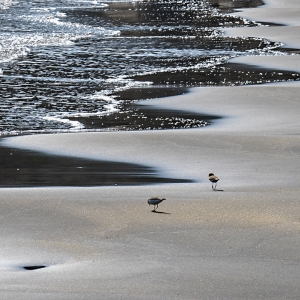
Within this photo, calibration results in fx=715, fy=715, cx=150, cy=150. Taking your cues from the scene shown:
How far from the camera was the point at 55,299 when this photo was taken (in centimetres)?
492

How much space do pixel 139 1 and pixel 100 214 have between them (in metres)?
37.1

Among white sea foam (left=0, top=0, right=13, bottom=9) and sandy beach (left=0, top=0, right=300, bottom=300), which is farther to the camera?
white sea foam (left=0, top=0, right=13, bottom=9)

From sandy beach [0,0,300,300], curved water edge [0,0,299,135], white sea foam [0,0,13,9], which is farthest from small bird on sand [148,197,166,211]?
white sea foam [0,0,13,9]

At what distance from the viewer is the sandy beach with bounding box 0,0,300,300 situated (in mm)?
5203

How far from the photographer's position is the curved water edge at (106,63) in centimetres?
1333

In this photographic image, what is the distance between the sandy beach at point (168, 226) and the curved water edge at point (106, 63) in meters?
2.37

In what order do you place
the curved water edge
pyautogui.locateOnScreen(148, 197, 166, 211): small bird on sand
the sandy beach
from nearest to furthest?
1. the sandy beach
2. pyautogui.locateOnScreen(148, 197, 166, 211): small bird on sand
3. the curved water edge

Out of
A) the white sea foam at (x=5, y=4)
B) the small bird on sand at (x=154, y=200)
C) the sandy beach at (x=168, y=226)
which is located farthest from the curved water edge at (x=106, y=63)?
the small bird on sand at (x=154, y=200)

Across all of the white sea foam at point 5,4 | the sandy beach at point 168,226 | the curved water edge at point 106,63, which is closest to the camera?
the sandy beach at point 168,226

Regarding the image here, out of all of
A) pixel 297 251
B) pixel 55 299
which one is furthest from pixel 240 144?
pixel 55 299

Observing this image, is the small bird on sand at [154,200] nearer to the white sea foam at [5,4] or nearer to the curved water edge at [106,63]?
the curved water edge at [106,63]

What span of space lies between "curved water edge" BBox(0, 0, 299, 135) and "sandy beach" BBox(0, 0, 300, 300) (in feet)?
7.76

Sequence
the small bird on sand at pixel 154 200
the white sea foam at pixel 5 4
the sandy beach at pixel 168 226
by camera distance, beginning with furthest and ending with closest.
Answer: the white sea foam at pixel 5 4 → the small bird on sand at pixel 154 200 → the sandy beach at pixel 168 226

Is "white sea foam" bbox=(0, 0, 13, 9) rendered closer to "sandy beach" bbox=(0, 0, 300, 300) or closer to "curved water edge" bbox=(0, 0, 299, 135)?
"curved water edge" bbox=(0, 0, 299, 135)
